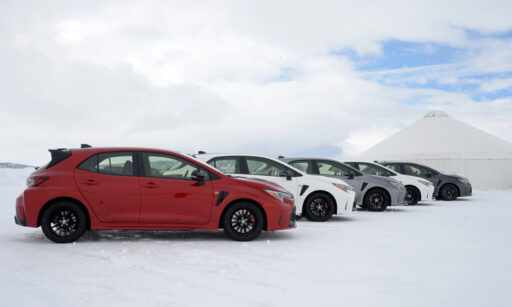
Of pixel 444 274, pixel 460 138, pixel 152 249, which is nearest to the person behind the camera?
pixel 444 274

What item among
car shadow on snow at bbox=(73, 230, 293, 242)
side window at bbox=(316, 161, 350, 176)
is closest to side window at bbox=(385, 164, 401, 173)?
side window at bbox=(316, 161, 350, 176)

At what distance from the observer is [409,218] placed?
42.5 ft

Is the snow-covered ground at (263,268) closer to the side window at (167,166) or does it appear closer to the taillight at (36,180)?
the taillight at (36,180)

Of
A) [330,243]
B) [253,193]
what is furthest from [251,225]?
[330,243]

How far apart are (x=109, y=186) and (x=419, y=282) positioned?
497cm

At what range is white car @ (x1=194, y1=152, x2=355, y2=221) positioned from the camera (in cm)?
1142

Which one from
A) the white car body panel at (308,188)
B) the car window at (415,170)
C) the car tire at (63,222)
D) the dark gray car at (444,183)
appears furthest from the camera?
the dark gray car at (444,183)

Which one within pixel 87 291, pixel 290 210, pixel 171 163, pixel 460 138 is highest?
pixel 460 138

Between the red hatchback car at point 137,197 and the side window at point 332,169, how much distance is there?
17.1ft

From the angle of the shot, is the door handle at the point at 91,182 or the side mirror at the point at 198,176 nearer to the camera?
the door handle at the point at 91,182

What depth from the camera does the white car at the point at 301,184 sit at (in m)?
11.4

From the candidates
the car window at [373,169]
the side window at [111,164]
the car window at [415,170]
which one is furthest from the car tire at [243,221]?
the car window at [415,170]

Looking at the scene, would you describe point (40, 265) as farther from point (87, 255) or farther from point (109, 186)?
point (109, 186)

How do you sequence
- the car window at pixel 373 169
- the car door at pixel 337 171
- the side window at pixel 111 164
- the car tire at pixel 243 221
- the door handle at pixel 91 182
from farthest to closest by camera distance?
1. the car window at pixel 373 169
2. the car door at pixel 337 171
3. the car tire at pixel 243 221
4. the side window at pixel 111 164
5. the door handle at pixel 91 182
